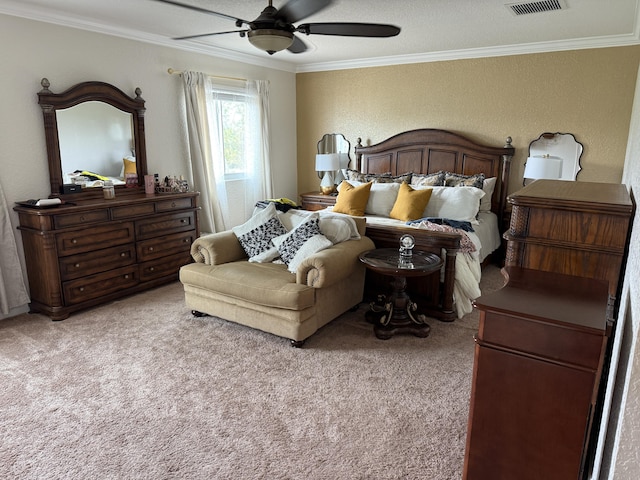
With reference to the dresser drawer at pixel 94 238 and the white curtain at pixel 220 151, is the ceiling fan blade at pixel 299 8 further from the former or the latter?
the white curtain at pixel 220 151

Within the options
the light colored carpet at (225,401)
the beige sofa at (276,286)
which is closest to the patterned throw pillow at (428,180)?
the beige sofa at (276,286)

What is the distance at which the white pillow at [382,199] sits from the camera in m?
5.05

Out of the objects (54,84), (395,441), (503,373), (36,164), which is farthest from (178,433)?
(54,84)

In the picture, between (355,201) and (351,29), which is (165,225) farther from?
(351,29)

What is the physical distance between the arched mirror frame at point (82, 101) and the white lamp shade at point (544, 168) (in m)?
4.08

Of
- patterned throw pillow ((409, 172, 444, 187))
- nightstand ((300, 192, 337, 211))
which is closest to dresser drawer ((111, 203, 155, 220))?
nightstand ((300, 192, 337, 211))

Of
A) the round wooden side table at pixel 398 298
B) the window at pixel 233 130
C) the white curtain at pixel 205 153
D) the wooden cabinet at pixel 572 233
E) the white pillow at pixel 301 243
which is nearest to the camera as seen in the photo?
the wooden cabinet at pixel 572 233

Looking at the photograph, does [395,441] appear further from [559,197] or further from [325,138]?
[325,138]

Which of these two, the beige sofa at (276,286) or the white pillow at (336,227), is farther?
the white pillow at (336,227)

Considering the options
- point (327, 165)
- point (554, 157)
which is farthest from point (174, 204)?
point (554, 157)

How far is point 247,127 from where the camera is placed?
581cm

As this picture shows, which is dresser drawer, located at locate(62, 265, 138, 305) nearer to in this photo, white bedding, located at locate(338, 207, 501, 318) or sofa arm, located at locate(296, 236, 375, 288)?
sofa arm, located at locate(296, 236, 375, 288)

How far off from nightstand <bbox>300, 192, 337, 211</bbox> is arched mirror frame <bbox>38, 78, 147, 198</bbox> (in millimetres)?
2207

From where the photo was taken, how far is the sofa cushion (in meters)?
3.05
